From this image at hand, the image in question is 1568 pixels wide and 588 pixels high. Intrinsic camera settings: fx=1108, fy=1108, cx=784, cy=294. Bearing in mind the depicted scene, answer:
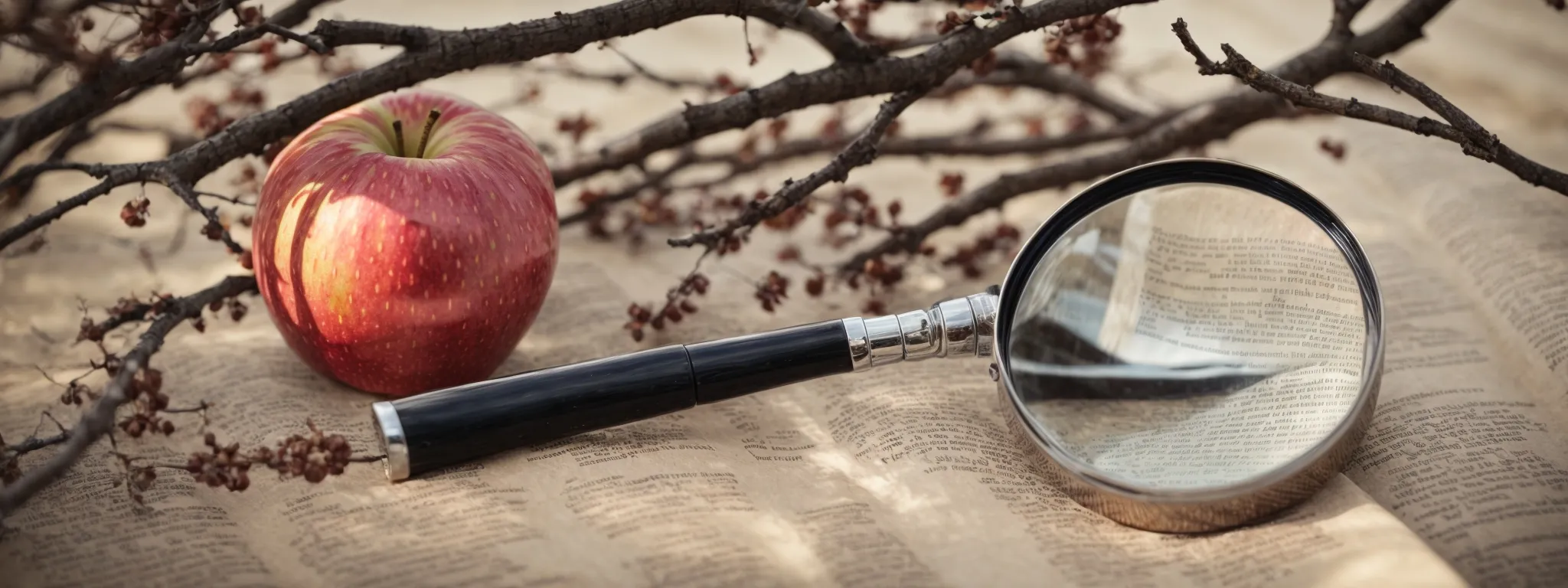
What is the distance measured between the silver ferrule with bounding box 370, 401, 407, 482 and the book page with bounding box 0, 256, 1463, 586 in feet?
0.08

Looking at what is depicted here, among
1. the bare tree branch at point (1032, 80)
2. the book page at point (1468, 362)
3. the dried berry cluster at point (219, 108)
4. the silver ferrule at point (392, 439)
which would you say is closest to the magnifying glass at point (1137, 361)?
the silver ferrule at point (392, 439)

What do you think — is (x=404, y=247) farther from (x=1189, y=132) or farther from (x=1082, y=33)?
(x=1189, y=132)

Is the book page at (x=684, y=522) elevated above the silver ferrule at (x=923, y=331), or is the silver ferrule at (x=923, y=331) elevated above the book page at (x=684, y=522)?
the silver ferrule at (x=923, y=331)

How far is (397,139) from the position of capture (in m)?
1.04

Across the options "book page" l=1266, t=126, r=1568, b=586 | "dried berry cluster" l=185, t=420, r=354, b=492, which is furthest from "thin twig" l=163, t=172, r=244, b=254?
"book page" l=1266, t=126, r=1568, b=586

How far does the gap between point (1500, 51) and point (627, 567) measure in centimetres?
169

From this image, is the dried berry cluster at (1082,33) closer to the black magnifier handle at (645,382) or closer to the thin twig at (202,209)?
the black magnifier handle at (645,382)

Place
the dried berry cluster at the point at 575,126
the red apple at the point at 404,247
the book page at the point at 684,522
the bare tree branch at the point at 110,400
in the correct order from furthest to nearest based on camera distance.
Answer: the dried berry cluster at the point at 575,126 < the red apple at the point at 404,247 < the book page at the point at 684,522 < the bare tree branch at the point at 110,400

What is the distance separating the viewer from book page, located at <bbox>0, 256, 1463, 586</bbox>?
2.66 feet

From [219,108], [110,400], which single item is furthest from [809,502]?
[219,108]

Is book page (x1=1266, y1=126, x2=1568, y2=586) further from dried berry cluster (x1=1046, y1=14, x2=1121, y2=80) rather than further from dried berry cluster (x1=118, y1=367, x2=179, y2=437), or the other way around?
dried berry cluster (x1=118, y1=367, x2=179, y2=437)


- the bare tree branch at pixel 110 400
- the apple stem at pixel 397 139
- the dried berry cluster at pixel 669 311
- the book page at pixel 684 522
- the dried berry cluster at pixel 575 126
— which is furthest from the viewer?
the dried berry cluster at pixel 575 126

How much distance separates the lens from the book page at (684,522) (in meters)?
0.81

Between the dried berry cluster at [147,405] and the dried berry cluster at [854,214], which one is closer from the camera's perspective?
the dried berry cluster at [147,405]
